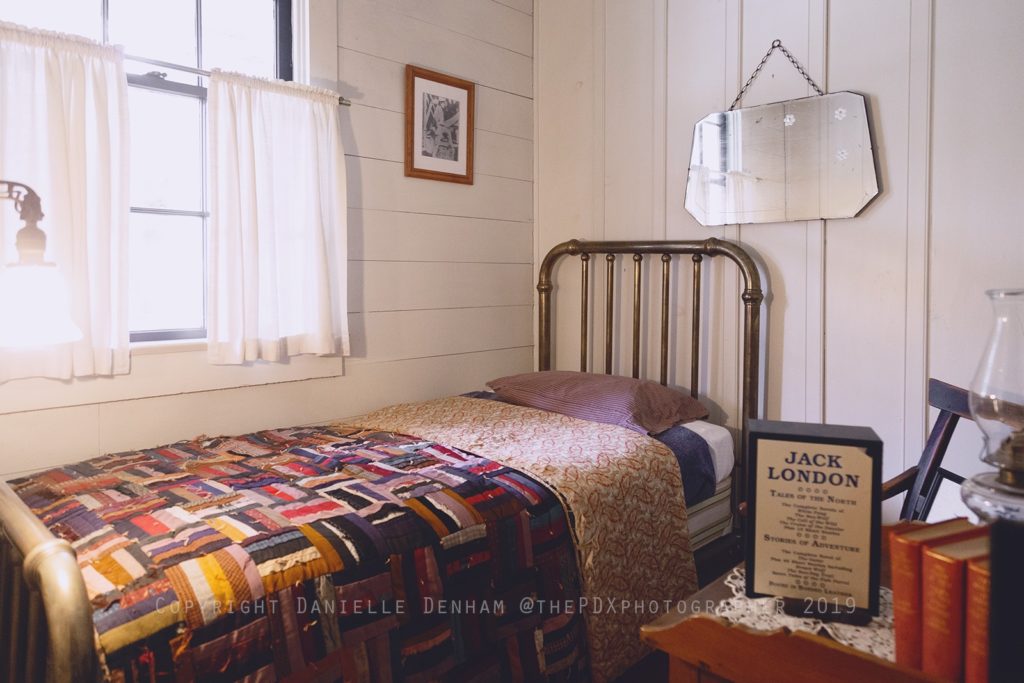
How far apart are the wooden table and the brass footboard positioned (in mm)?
810

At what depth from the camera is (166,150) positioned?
2203 millimetres

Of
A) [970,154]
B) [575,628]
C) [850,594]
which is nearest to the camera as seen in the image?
[850,594]

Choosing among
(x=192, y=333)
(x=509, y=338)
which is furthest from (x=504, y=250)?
(x=192, y=333)

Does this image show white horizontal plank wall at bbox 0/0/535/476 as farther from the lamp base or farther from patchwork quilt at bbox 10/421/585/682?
the lamp base

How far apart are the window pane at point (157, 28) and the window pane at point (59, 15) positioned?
0.05 m

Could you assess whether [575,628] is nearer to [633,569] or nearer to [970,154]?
[633,569]

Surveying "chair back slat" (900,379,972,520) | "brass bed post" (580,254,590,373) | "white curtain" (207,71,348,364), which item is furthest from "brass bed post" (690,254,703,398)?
"white curtain" (207,71,348,364)

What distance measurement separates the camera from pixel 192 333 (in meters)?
2.26

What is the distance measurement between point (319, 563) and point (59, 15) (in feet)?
5.74

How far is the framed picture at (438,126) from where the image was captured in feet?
9.01

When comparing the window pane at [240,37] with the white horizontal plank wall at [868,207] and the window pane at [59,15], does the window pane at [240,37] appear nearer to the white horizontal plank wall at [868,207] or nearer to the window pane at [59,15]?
the window pane at [59,15]

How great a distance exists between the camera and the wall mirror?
90.4 inches

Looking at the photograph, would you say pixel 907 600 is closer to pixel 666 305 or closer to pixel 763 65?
pixel 666 305

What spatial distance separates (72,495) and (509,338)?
1.94 metres
